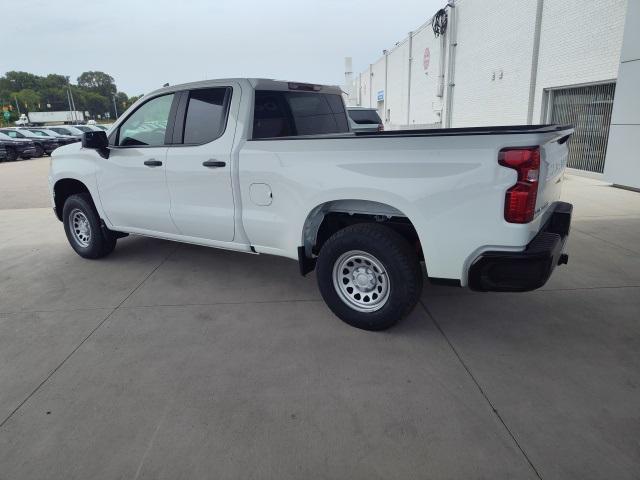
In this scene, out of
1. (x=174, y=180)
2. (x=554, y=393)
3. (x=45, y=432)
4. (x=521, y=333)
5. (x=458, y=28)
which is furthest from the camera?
(x=458, y=28)

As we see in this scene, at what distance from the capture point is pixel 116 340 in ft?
12.1

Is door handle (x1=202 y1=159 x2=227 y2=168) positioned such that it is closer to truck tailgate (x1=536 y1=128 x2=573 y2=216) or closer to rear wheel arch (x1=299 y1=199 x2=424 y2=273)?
rear wheel arch (x1=299 y1=199 x2=424 y2=273)

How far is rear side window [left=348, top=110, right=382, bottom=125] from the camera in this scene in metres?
12.8

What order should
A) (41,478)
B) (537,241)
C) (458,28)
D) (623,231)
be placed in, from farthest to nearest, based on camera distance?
(458,28) → (623,231) → (537,241) → (41,478)

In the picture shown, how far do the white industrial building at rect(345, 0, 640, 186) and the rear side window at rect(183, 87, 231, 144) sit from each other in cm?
931

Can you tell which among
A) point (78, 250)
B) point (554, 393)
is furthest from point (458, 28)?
point (554, 393)

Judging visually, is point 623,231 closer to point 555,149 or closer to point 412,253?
point 555,149

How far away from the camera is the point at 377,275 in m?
3.63

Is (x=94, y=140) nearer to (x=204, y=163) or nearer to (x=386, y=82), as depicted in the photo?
(x=204, y=163)

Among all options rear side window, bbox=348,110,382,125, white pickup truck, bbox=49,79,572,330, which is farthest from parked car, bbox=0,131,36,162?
white pickup truck, bbox=49,79,572,330

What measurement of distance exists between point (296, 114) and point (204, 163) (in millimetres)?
1078

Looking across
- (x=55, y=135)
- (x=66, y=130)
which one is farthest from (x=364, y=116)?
(x=66, y=130)

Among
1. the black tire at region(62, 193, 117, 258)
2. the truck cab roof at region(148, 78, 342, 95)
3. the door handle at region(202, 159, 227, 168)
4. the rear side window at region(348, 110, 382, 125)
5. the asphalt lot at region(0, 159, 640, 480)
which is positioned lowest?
the asphalt lot at region(0, 159, 640, 480)

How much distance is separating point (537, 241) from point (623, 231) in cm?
448
